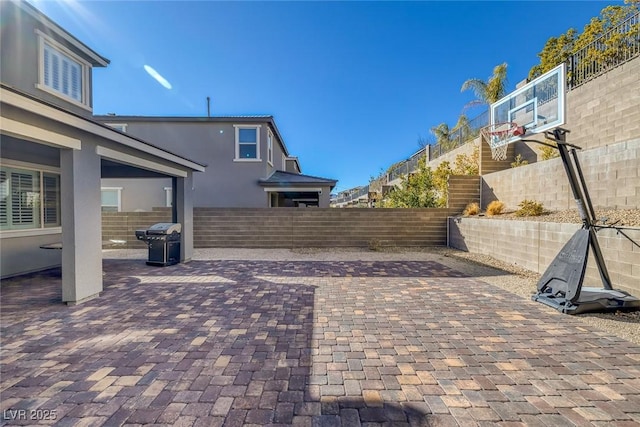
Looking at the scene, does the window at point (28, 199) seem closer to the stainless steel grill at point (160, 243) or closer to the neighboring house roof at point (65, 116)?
the stainless steel grill at point (160, 243)

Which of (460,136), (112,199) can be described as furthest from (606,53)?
(112,199)

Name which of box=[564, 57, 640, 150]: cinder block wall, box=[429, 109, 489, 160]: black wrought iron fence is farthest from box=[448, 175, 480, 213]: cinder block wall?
box=[429, 109, 489, 160]: black wrought iron fence

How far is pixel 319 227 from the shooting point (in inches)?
428

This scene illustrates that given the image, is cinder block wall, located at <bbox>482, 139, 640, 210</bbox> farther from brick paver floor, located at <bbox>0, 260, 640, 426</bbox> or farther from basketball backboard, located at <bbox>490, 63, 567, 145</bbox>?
brick paver floor, located at <bbox>0, 260, 640, 426</bbox>

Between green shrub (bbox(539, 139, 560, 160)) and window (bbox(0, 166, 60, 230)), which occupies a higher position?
green shrub (bbox(539, 139, 560, 160))

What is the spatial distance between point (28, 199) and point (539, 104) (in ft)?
38.4

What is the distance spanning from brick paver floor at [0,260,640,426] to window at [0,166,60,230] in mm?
2328

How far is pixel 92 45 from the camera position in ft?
26.8

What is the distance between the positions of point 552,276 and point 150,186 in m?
15.7

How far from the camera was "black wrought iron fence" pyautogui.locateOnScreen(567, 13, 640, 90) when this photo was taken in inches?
298

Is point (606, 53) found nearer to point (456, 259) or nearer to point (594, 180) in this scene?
point (594, 180)

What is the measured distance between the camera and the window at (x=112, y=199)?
45.3 feet

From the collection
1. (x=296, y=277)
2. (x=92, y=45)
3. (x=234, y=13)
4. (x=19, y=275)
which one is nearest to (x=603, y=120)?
(x=296, y=277)

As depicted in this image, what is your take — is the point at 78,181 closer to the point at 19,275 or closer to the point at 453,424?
the point at 19,275
